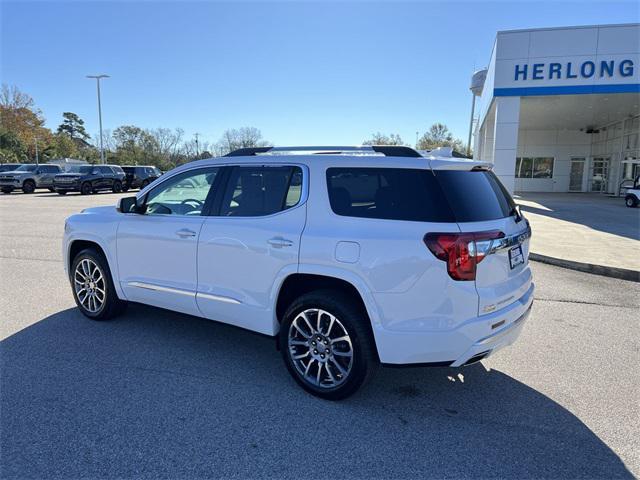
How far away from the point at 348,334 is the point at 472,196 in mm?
1341

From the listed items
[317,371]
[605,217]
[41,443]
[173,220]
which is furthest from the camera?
[605,217]

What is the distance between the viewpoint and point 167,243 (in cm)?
424

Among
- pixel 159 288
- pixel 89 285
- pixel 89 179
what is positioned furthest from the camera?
A: pixel 89 179

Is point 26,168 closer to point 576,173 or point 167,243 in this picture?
point 167,243

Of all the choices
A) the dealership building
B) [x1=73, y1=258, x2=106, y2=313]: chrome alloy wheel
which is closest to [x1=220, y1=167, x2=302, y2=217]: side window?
[x1=73, y1=258, x2=106, y2=313]: chrome alloy wheel

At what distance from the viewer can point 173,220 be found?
426 centimetres

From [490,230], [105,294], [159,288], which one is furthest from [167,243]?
[490,230]

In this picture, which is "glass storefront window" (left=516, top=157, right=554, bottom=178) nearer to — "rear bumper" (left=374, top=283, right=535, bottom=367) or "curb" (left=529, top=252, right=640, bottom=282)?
"curb" (left=529, top=252, right=640, bottom=282)

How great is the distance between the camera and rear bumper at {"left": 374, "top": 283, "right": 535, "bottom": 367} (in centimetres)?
300

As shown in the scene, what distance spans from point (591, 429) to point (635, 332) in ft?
8.09

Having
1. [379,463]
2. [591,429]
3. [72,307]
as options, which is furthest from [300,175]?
[72,307]

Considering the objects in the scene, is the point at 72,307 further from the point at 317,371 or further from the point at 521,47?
the point at 521,47

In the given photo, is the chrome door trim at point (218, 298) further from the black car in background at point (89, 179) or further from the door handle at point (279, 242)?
the black car in background at point (89, 179)

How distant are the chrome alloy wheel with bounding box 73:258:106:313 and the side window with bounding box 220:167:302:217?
6.42ft
